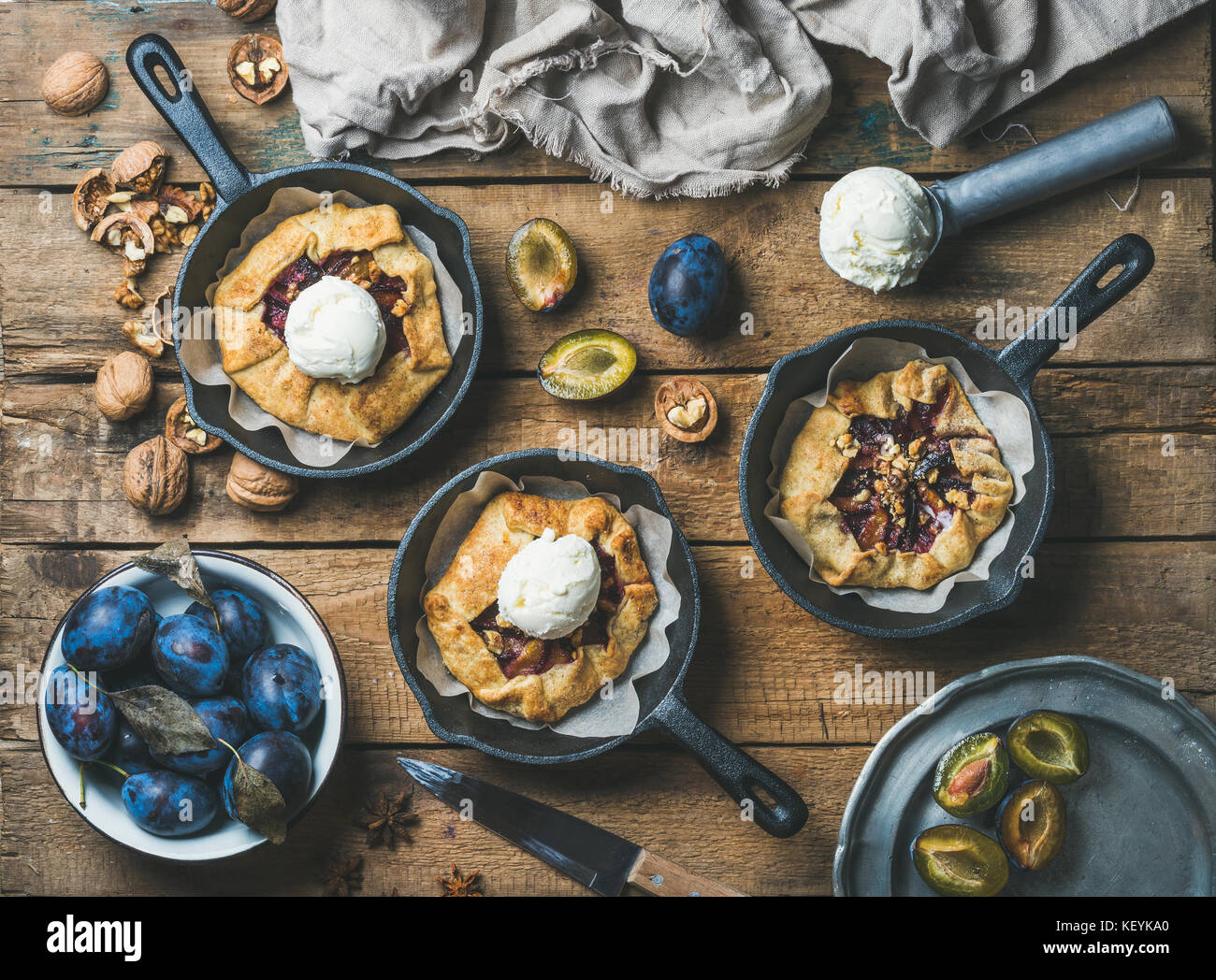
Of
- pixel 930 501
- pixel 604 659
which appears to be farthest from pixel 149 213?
pixel 930 501

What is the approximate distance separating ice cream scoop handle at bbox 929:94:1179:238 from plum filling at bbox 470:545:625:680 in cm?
102

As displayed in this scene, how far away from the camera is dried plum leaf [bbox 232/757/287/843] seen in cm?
176

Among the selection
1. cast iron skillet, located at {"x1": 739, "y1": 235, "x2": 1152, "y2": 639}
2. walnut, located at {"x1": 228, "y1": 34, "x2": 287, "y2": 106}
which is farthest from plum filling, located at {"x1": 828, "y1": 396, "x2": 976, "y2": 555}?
walnut, located at {"x1": 228, "y1": 34, "x2": 287, "y2": 106}

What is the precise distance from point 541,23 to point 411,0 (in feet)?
0.87

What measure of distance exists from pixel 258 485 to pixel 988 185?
5.36ft

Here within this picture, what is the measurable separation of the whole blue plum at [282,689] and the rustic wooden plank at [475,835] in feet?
0.84

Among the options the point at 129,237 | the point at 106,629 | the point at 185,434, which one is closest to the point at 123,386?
the point at 185,434

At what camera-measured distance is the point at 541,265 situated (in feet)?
6.85

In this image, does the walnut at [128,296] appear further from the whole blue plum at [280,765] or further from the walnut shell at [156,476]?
the whole blue plum at [280,765]

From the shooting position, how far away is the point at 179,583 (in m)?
1.84

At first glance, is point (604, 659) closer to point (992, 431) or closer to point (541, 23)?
point (992, 431)

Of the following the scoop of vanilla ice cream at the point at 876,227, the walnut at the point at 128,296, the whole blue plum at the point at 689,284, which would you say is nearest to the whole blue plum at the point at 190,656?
the walnut at the point at 128,296

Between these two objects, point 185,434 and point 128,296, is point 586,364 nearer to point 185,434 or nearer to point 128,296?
point 185,434

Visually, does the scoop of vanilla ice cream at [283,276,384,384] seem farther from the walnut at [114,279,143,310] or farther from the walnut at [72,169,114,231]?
the walnut at [72,169,114,231]
